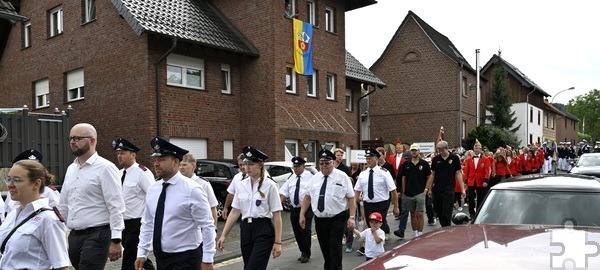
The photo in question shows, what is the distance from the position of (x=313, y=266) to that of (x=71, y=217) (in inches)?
167

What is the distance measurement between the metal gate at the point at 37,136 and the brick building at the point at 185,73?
3.62m

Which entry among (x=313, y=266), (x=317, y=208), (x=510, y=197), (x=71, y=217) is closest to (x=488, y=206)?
(x=510, y=197)

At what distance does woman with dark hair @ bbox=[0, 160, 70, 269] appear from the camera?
3686mm

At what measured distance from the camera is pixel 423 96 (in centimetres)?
3884

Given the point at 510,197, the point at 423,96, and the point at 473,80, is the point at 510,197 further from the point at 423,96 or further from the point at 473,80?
the point at 473,80

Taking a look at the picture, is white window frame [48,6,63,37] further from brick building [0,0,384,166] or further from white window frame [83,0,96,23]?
white window frame [83,0,96,23]

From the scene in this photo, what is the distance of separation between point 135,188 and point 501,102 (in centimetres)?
4424

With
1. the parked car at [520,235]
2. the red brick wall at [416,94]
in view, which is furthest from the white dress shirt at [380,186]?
the red brick wall at [416,94]

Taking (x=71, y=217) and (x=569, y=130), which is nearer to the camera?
(x=71, y=217)

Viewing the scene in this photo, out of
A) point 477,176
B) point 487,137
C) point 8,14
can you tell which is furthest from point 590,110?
point 8,14

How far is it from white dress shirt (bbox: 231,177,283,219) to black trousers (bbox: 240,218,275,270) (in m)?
0.08

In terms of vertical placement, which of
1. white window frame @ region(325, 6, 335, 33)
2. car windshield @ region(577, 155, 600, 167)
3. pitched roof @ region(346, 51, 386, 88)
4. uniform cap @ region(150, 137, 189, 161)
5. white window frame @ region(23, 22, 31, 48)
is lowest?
car windshield @ region(577, 155, 600, 167)

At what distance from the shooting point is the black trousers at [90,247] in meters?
5.37

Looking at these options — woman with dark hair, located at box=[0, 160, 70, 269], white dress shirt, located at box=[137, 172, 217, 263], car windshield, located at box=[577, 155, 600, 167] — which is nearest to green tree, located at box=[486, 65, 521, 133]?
car windshield, located at box=[577, 155, 600, 167]
